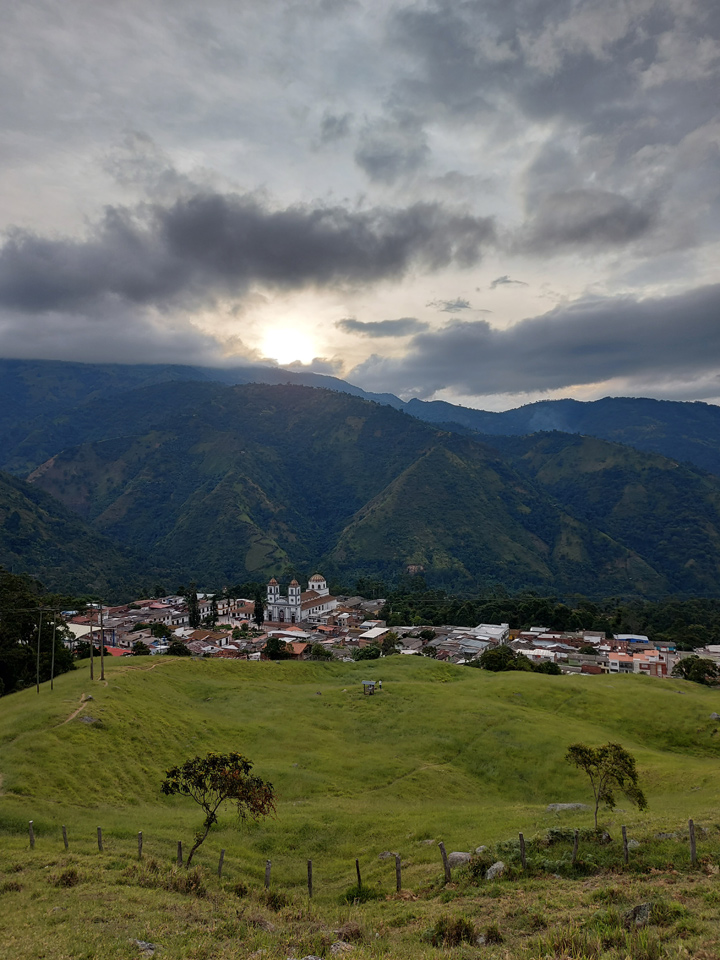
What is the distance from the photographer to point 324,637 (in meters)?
105

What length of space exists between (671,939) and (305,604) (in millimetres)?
120594

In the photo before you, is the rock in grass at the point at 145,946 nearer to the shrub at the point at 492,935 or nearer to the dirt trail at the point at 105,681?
the shrub at the point at 492,935

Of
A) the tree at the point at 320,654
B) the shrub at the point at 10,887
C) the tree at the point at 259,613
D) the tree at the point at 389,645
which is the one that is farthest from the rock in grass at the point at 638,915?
the tree at the point at 259,613

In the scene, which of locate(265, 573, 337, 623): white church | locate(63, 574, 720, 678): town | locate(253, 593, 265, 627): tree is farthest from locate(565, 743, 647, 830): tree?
locate(265, 573, 337, 623): white church

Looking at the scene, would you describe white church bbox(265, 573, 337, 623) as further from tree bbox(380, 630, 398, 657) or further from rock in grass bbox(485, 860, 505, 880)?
rock in grass bbox(485, 860, 505, 880)

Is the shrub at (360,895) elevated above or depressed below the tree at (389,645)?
A: above

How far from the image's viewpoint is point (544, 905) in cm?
1603

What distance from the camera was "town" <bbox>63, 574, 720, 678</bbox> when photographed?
84.4m

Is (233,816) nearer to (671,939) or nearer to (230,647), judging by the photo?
(671,939)

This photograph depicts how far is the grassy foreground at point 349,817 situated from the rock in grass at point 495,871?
355 mm

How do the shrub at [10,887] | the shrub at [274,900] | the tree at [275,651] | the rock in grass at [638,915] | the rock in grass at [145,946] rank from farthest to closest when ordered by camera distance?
the tree at [275,651] → the shrub at [274,900] → the shrub at [10,887] → the rock in grass at [145,946] → the rock in grass at [638,915]

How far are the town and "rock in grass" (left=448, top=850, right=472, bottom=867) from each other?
173 ft

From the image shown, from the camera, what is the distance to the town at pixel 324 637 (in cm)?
8438

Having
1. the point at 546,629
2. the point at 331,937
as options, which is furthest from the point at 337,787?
the point at 546,629
